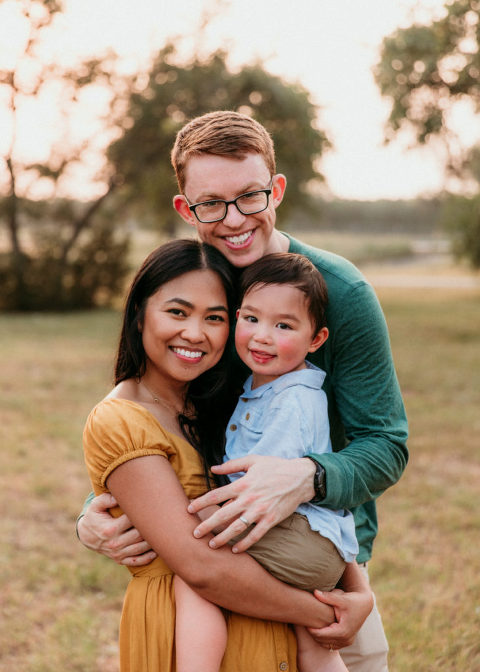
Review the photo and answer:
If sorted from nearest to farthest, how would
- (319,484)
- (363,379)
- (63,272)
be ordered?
(319,484), (363,379), (63,272)

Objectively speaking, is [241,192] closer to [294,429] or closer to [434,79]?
[294,429]

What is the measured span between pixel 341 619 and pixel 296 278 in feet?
3.60

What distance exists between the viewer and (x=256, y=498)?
2.00 m

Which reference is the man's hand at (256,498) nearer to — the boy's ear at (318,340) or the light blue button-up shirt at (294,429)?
the light blue button-up shirt at (294,429)

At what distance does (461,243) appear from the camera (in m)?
17.3

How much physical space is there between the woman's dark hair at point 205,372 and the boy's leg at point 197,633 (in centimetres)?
38

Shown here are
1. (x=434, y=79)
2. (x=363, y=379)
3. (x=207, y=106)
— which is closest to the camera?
(x=363, y=379)

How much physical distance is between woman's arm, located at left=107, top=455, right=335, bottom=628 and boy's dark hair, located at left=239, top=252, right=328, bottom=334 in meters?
0.70

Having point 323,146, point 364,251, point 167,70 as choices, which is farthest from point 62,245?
point 364,251

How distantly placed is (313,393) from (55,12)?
19.5 meters

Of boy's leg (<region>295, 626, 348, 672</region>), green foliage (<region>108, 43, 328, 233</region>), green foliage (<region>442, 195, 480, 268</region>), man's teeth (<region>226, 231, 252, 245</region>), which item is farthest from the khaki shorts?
green foliage (<region>108, 43, 328, 233</region>)

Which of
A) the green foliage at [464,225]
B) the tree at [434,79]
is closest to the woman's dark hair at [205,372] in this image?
the tree at [434,79]

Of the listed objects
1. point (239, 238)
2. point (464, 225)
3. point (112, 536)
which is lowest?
point (112, 536)

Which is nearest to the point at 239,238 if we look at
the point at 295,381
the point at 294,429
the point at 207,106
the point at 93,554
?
the point at 295,381
